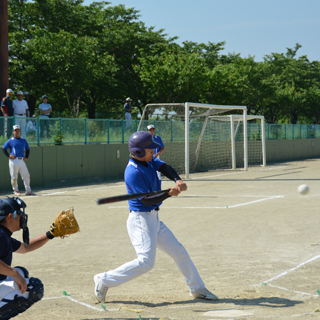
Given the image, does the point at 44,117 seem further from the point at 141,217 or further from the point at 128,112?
the point at 141,217

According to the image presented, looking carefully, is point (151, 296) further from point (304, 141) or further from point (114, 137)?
point (304, 141)

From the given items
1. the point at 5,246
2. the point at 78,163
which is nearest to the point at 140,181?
the point at 5,246

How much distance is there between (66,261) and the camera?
6.98 meters

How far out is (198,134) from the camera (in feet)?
84.1

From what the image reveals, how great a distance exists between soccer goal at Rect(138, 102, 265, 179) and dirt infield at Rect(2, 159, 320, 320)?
10.3 meters

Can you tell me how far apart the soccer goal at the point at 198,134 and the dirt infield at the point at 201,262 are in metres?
10.3

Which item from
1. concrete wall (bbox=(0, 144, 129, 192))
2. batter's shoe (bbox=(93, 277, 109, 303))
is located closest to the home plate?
batter's shoe (bbox=(93, 277, 109, 303))

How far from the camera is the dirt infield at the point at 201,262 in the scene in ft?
16.2

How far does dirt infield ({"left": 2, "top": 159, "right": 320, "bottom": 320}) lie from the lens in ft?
16.2

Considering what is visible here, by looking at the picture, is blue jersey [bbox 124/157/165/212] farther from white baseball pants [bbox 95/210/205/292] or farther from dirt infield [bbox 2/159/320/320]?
dirt infield [bbox 2/159/320/320]

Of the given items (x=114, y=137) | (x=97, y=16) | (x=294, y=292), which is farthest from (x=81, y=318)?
(x=97, y=16)

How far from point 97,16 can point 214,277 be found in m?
34.0

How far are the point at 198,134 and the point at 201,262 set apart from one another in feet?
62.7

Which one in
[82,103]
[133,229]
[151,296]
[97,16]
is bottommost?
[151,296]
